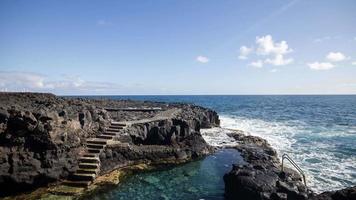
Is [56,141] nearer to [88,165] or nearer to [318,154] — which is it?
[88,165]

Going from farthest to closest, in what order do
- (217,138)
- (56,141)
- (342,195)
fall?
(217,138) < (56,141) < (342,195)

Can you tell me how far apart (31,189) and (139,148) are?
26.0 feet

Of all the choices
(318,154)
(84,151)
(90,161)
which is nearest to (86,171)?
(90,161)

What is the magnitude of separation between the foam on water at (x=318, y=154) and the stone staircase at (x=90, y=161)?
1278 centimetres

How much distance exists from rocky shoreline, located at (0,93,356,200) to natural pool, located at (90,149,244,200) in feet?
2.99

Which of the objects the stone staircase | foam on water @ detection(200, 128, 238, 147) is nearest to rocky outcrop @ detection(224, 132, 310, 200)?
the stone staircase

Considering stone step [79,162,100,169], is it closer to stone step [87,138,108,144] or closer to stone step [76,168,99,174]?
stone step [76,168,99,174]

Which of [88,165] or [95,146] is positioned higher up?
[95,146]

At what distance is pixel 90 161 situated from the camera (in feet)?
57.8

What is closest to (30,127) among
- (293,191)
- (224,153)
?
(293,191)

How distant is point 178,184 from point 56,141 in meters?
7.47

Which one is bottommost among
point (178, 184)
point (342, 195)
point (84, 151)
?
point (178, 184)

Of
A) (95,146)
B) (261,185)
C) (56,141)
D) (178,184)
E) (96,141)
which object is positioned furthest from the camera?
(96,141)

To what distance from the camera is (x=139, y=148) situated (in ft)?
70.2
